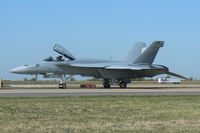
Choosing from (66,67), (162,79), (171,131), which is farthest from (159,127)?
(162,79)

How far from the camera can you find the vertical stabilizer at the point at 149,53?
37.4 m

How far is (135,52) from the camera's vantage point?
4194 centimetres

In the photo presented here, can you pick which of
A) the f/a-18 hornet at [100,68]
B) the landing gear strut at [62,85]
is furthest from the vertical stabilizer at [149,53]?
the landing gear strut at [62,85]

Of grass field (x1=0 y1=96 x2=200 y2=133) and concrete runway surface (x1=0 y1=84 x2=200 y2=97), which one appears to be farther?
concrete runway surface (x1=0 y1=84 x2=200 y2=97)

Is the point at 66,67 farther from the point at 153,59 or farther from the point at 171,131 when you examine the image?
the point at 171,131

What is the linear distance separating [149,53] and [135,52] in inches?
178

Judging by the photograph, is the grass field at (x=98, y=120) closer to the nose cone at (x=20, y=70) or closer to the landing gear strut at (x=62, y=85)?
the landing gear strut at (x=62, y=85)

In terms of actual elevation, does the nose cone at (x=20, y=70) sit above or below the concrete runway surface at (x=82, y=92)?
above

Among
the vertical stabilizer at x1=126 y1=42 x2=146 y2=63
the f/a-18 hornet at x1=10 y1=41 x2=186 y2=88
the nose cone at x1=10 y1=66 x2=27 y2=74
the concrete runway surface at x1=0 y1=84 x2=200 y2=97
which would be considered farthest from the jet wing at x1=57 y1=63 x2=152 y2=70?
the concrete runway surface at x1=0 y1=84 x2=200 y2=97

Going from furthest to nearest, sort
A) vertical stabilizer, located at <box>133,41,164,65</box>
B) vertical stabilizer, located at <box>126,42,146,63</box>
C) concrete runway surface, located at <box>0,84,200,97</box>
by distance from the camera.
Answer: vertical stabilizer, located at <box>126,42,146,63</box>
vertical stabilizer, located at <box>133,41,164,65</box>
concrete runway surface, located at <box>0,84,200,97</box>

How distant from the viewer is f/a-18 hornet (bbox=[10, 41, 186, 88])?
34375 millimetres

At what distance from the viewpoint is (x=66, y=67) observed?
35.2 metres

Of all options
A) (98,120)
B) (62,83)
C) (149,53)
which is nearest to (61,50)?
(62,83)

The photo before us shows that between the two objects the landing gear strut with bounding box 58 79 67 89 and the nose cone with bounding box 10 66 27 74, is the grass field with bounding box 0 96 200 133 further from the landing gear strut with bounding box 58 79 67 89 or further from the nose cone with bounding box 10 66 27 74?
the nose cone with bounding box 10 66 27 74
